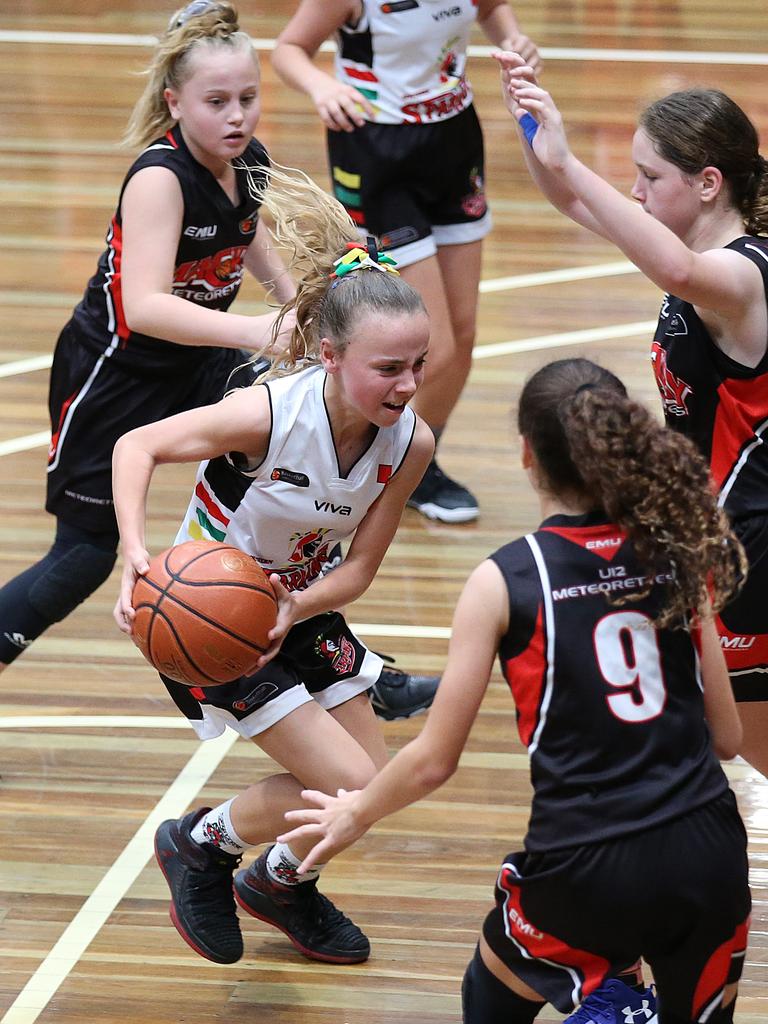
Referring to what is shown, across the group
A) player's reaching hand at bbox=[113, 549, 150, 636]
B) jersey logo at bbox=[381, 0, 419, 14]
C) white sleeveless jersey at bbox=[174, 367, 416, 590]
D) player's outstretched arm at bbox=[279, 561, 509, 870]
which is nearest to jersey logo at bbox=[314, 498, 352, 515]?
white sleeveless jersey at bbox=[174, 367, 416, 590]

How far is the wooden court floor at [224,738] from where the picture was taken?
119 inches

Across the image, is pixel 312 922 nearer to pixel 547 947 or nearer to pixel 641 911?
pixel 547 947

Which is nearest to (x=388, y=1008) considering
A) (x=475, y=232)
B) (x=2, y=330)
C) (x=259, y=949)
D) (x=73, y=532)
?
(x=259, y=949)

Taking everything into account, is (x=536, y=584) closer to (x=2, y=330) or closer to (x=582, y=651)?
(x=582, y=651)

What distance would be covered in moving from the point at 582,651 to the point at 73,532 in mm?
1920

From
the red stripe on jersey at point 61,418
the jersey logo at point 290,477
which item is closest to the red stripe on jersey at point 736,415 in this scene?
the jersey logo at point 290,477

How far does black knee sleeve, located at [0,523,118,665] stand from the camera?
367cm

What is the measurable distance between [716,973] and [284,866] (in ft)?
3.49

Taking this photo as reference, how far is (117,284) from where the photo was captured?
3.73 metres

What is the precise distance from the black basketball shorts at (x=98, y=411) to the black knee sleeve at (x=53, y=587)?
5 centimetres

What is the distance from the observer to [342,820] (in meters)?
2.30

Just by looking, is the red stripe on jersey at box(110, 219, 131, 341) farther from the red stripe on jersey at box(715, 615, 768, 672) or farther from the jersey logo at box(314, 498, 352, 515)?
the red stripe on jersey at box(715, 615, 768, 672)

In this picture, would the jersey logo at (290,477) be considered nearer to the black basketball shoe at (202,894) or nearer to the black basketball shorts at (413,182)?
the black basketball shoe at (202,894)

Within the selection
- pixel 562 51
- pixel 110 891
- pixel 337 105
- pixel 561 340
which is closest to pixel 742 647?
pixel 110 891
